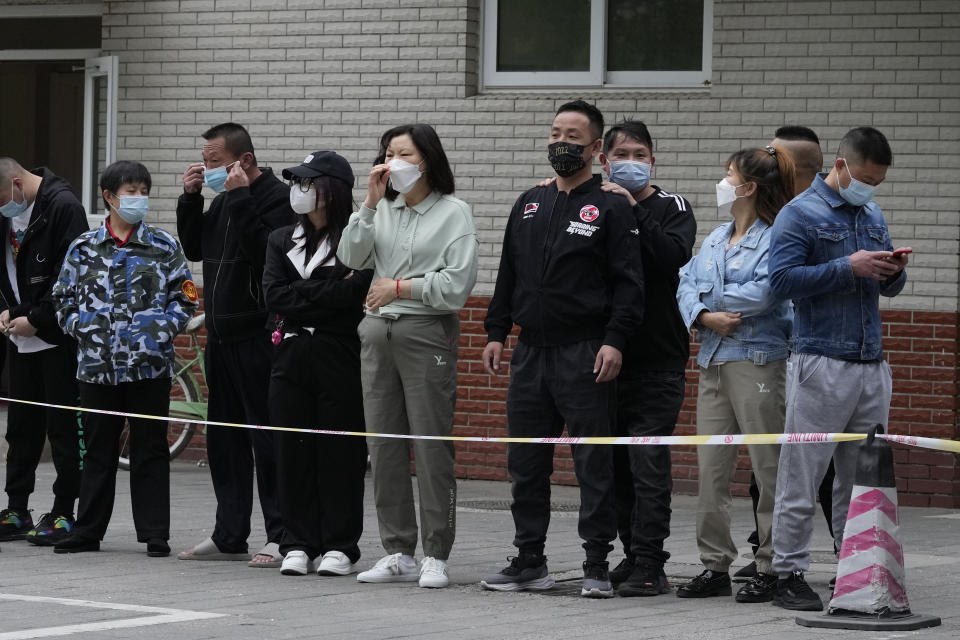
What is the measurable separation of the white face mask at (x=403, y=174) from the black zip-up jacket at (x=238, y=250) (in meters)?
1.02

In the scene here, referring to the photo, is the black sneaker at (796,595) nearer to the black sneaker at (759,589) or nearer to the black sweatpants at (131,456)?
the black sneaker at (759,589)

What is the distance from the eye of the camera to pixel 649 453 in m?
7.90

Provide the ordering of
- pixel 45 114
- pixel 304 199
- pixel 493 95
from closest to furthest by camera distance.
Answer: pixel 304 199, pixel 493 95, pixel 45 114

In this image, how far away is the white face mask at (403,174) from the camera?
8.10 m

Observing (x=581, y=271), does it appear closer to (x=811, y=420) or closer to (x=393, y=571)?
(x=811, y=420)

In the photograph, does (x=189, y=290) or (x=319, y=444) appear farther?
(x=189, y=290)

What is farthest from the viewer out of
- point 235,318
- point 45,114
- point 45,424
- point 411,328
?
point 45,114

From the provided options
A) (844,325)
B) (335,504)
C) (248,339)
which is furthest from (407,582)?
(844,325)

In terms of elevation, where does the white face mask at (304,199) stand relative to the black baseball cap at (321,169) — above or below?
below

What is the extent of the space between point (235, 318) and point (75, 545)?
1474 millimetres

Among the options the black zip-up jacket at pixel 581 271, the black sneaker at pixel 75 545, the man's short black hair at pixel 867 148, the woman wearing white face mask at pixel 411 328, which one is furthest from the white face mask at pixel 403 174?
the black sneaker at pixel 75 545

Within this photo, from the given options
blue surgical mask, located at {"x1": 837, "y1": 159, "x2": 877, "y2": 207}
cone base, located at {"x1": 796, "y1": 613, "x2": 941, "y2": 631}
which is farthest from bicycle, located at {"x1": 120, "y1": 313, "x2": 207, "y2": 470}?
cone base, located at {"x1": 796, "y1": 613, "x2": 941, "y2": 631}

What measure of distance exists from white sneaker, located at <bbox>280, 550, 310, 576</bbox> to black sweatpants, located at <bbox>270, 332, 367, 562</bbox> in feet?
0.19

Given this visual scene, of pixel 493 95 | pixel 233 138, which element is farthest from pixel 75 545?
pixel 493 95
